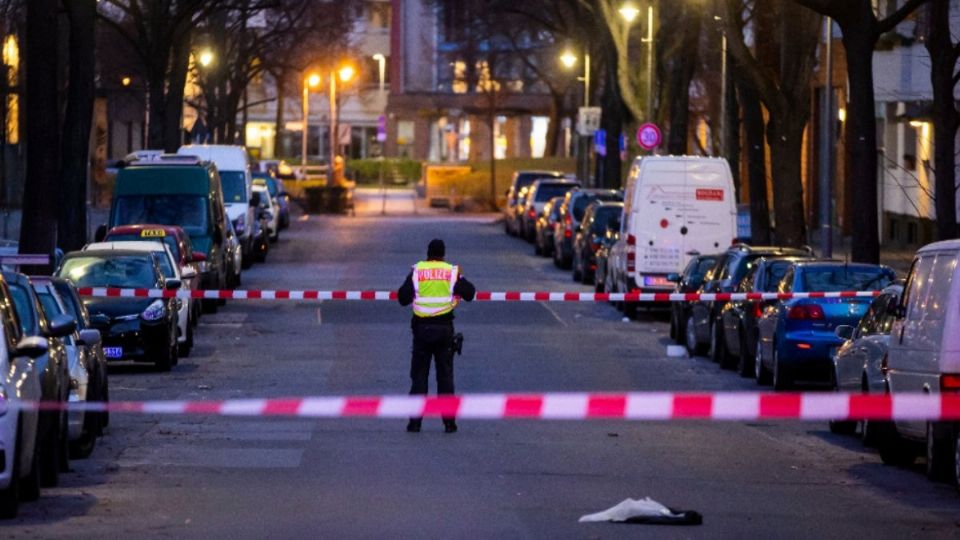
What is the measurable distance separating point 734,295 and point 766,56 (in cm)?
1402

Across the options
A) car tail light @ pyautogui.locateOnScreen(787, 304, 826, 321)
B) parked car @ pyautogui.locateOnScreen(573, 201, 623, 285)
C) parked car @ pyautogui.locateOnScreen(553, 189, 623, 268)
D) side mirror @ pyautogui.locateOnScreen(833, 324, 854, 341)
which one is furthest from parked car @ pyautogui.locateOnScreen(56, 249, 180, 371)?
parked car @ pyautogui.locateOnScreen(553, 189, 623, 268)

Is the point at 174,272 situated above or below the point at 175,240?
below

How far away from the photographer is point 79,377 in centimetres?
1563

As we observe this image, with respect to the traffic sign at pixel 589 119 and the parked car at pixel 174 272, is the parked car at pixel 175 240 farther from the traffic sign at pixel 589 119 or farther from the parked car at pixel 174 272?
the traffic sign at pixel 589 119

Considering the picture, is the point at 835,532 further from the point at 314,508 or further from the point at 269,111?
the point at 269,111

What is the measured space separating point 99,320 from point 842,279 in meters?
8.22

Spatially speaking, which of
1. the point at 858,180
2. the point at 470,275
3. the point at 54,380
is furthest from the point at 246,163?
the point at 54,380

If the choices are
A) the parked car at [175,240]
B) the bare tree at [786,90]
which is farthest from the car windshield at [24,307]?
the bare tree at [786,90]

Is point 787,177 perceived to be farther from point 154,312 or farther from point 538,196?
Result: point 538,196

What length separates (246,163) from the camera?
4603cm

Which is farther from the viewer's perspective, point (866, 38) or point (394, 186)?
point (394, 186)

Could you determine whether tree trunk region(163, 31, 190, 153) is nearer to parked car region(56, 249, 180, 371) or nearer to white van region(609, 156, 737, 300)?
white van region(609, 156, 737, 300)

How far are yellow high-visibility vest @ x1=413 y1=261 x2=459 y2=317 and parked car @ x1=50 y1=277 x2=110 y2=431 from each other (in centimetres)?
272

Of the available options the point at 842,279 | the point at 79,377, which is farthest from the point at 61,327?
the point at 842,279
